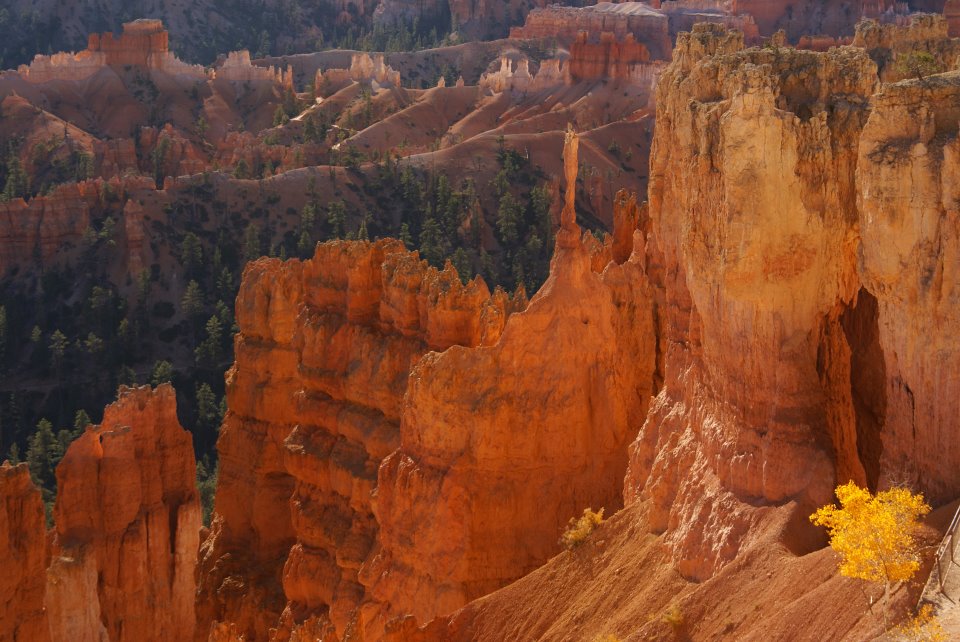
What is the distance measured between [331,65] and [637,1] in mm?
27824

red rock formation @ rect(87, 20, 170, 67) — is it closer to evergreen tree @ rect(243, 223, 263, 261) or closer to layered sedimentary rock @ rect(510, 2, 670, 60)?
layered sedimentary rock @ rect(510, 2, 670, 60)

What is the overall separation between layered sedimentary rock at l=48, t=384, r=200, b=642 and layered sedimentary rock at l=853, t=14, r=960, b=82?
50.0 feet

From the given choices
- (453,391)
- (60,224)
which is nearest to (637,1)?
(60,224)

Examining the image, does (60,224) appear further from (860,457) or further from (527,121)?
(860,457)

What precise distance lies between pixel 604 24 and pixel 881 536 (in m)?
112

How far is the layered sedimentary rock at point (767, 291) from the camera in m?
14.4

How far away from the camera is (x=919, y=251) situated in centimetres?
1283

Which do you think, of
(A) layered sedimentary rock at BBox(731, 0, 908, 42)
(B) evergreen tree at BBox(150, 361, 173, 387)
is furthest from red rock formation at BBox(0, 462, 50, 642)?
(A) layered sedimentary rock at BBox(731, 0, 908, 42)

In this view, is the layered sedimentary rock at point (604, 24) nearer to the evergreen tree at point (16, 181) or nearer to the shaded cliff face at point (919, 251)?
the evergreen tree at point (16, 181)

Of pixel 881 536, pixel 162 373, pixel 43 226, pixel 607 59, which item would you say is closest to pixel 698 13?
pixel 607 59

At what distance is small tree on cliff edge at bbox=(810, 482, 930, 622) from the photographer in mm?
11594

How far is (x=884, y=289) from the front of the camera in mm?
13172

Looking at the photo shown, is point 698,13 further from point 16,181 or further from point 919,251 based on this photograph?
point 919,251

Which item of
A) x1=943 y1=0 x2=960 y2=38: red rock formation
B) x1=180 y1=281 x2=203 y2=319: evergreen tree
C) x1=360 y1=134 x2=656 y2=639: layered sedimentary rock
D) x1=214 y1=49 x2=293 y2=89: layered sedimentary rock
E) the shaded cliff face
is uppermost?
the shaded cliff face
